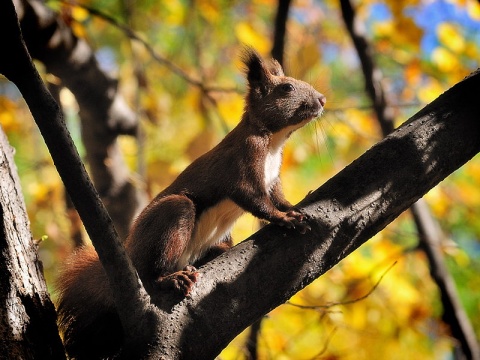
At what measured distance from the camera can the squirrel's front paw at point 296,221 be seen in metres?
2.57

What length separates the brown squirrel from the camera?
276cm

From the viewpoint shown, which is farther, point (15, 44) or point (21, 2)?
point (21, 2)

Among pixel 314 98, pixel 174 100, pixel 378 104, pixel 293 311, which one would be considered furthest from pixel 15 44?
pixel 174 100

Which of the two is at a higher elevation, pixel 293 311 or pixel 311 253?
pixel 293 311

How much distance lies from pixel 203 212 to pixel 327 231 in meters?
0.91

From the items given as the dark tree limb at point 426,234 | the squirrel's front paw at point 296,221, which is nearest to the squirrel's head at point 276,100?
the dark tree limb at point 426,234

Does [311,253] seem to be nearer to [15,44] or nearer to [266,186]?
[266,186]

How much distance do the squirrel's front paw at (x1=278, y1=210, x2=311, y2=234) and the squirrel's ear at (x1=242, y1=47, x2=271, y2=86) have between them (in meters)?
1.49

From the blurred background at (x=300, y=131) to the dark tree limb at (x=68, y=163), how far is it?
89cm

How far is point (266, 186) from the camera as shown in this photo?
3.48 m

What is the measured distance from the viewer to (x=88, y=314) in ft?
9.18

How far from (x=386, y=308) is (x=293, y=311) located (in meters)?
0.89

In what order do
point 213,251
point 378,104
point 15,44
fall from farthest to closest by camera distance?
point 378,104 < point 213,251 < point 15,44

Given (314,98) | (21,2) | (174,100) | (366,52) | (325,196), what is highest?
(174,100)
